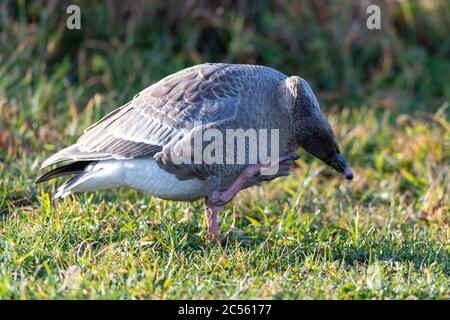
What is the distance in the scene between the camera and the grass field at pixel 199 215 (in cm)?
448

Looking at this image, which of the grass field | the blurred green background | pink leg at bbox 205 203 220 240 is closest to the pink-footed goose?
pink leg at bbox 205 203 220 240

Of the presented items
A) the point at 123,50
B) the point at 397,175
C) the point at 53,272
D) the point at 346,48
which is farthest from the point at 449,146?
the point at 53,272

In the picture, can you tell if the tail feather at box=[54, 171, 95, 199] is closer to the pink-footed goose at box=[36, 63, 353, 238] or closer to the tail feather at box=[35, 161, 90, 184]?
the pink-footed goose at box=[36, 63, 353, 238]

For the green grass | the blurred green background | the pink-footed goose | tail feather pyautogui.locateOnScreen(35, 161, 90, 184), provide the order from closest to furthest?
1. the green grass
2. the pink-footed goose
3. tail feather pyautogui.locateOnScreen(35, 161, 90, 184)
4. the blurred green background

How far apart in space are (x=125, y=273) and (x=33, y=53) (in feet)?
16.0

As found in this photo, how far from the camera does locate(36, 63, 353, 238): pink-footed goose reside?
5.19 m

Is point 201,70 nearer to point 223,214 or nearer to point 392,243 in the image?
point 223,214

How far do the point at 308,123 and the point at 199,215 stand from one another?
121 cm

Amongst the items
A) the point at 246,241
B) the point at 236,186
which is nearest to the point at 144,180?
the point at 236,186

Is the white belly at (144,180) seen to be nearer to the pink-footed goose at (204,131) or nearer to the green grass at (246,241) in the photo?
the pink-footed goose at (204,131)

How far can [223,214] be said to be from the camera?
5980 millimetres

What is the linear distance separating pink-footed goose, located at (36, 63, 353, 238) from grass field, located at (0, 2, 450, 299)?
0.31 m

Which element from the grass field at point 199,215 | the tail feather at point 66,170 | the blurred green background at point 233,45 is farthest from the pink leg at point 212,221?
the blurred green background at point 233,45

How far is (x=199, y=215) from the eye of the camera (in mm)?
5918
